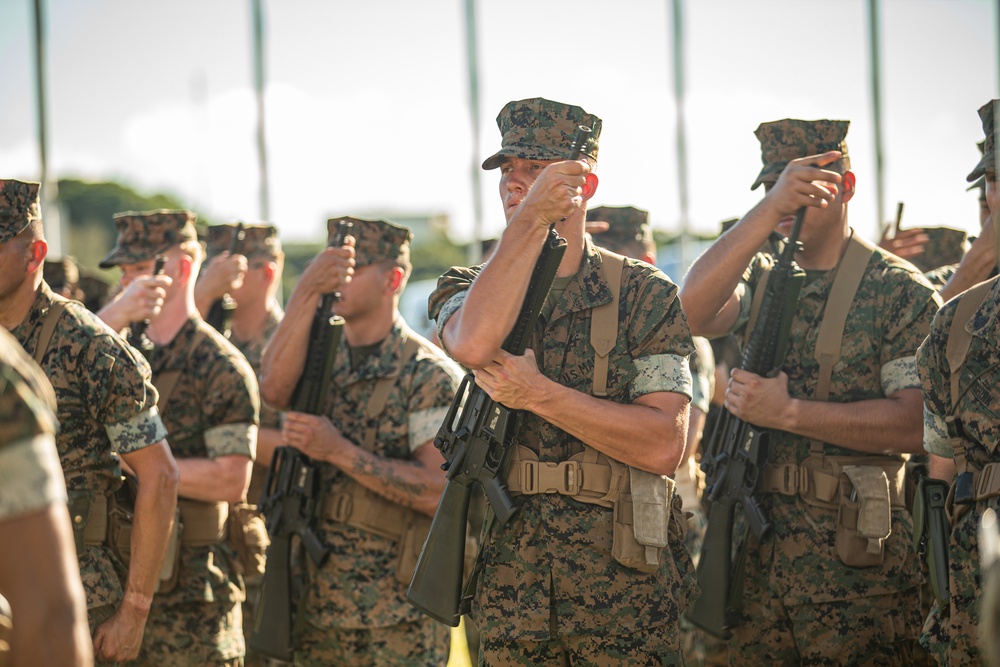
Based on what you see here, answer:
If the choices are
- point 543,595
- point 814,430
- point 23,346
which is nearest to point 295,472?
point 23,346

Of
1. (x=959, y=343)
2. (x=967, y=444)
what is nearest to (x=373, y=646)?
(x=967, y=444)

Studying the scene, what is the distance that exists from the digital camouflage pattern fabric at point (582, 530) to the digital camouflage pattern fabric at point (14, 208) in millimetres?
1582

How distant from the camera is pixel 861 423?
4.22m

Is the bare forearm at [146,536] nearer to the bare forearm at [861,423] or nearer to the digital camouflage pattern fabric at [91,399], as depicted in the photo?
the digital camouflage pattern fabric at [91,399]

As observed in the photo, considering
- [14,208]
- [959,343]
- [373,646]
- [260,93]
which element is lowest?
[373,646]

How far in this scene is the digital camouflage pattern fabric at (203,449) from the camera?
4.88 m

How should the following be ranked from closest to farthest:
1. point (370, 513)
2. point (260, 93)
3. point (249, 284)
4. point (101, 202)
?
point (370, 513)
point (249, 284)
point (260, 93)
point (101, 202)

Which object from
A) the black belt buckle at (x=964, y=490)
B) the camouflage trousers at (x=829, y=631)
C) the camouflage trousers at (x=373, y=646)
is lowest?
the camouflage trousers at (x=373, y=646)

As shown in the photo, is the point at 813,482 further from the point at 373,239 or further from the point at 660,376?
the point at 373,239

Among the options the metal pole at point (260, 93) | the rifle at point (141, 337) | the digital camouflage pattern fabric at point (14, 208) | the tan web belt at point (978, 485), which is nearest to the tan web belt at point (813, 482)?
the tan web belt at point (978, 485)

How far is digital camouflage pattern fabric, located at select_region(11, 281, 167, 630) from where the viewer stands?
390cm

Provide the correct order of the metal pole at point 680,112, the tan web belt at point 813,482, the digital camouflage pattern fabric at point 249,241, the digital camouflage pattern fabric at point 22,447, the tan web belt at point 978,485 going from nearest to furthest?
the digital camouflage pattern fabric at point 22,447, the tan web belt at point 978,485, the tan web belt at point 813,482, the digital camouflage pattern fabric at point 249,241, the metal pole at point 680,112

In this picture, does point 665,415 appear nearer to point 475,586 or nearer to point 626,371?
point 626,371

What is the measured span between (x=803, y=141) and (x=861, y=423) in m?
1.24
